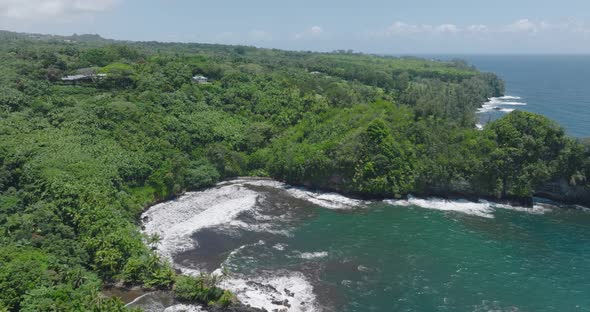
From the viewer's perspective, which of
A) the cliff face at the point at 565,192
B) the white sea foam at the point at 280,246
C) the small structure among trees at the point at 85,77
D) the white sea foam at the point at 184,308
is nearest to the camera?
the white sea foam at the point at 184,308

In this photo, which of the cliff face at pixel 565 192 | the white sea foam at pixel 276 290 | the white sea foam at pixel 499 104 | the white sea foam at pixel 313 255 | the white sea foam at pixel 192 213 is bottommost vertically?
the white sea foam at pixel 276 290

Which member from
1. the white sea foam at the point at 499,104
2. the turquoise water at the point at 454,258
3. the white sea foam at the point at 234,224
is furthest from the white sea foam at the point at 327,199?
the white sea foam at the point at 499,104

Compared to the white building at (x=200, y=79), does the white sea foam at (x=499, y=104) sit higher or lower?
lower

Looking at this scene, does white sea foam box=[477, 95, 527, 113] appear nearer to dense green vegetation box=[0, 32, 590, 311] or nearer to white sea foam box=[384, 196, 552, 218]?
dense green vegetation box=[0, 32, 590, 311]

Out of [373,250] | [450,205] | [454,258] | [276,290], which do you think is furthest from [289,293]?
[450,205]

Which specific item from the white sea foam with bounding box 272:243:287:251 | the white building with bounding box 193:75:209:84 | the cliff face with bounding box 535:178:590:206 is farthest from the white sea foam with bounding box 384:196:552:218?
the white building with bounding box 193:75:209:84

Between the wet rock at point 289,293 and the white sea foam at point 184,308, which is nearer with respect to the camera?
the white sea foam at point 184,308

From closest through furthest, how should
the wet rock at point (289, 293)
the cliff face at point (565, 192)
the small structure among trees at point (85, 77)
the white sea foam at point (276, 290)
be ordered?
the white sea foam at point (276, 290) < the wet rock at point (289, 293) < the cliff face at point (565, 192) < the small structure among trees at point (85, 77)

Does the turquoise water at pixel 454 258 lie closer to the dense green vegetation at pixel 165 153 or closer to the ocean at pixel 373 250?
the ocean at pixel 373 250
